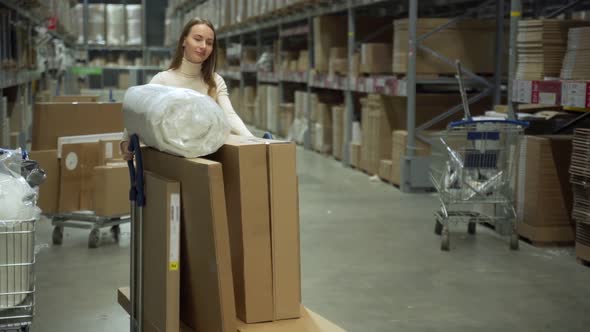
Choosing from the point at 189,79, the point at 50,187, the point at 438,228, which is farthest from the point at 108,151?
the point at 438,228

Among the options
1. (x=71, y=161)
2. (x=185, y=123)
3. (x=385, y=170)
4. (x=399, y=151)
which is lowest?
(x=385, y=170)

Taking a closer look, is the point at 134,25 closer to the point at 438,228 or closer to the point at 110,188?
the point at 110,188

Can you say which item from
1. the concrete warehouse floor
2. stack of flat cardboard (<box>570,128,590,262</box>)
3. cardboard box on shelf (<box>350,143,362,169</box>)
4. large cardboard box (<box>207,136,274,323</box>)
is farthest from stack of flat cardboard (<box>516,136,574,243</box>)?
cardboard box on shelf (<box>350,143,362,169</box>)

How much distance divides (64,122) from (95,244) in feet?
3.64

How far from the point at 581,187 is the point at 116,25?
21.5 m

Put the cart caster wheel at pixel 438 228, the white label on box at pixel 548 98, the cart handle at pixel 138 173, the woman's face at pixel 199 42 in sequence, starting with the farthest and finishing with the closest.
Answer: the cart caster wheel at pixel 438 228, the white label on box at pixel 548 98, the woman's face at pixel 199 42, the cart handle at pixel 138 173

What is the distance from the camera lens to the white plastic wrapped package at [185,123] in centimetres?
275

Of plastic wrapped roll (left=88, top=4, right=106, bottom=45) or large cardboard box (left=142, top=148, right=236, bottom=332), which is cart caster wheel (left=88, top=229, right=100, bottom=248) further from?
plastic wrapped roll (left=88, top=4, right=106, bottom=45)

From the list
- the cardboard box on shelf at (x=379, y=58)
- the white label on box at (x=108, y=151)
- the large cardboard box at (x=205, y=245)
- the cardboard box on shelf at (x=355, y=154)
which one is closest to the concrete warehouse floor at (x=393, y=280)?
the white label on box at (x=108, y=151)

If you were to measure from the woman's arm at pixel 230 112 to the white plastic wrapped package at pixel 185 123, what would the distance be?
663 millimetres

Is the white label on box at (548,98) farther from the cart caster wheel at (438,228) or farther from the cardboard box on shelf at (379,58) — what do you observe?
the cardboard box on shelf at (379,58)

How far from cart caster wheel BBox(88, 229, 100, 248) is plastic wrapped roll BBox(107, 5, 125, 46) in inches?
783

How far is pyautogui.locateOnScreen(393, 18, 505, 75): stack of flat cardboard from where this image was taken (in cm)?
845

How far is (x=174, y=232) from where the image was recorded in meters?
2.78
